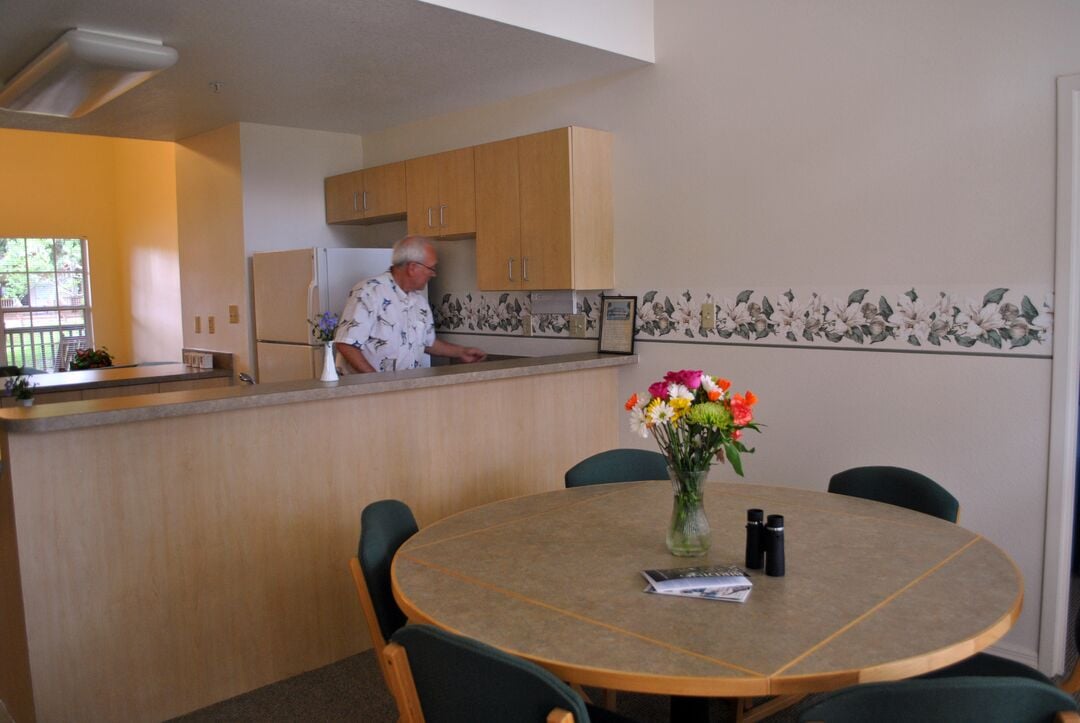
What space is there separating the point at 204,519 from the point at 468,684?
5.71ft

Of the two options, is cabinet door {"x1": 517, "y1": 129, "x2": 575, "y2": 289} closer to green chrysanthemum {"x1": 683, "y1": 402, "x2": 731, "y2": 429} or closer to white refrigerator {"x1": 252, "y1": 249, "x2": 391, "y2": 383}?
white refrigerator {"x1": 252, "y1": 249, "x2": 391, "y2": 383}

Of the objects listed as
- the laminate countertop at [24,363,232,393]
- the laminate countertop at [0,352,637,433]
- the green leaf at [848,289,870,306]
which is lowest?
the laminate countertop at [24,363,232,393]

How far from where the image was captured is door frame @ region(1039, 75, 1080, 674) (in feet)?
9.14

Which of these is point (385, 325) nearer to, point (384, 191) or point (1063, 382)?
point (384, 191)

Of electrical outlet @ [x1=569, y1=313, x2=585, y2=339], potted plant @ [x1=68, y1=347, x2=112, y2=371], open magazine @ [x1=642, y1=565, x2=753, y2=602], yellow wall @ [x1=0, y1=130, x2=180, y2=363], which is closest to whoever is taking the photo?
open magazine @ [x1=642, y1=565, x2=753, y2=602]

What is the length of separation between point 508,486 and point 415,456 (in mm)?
555

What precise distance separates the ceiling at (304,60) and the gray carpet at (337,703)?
2565 mm

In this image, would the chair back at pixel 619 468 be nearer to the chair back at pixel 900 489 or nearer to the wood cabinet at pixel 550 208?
the chair back at pixel 900 489

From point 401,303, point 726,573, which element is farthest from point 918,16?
point 401,303

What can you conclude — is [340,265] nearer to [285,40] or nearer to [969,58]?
[285,40]

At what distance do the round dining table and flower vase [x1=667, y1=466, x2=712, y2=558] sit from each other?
37 millimetres

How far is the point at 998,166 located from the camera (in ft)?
9.74

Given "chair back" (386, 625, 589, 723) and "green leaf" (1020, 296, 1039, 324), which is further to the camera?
"green leaf" (1020, 296, 1039, 324)

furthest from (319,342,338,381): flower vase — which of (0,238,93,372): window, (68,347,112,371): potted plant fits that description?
(0,238,93,372): window
